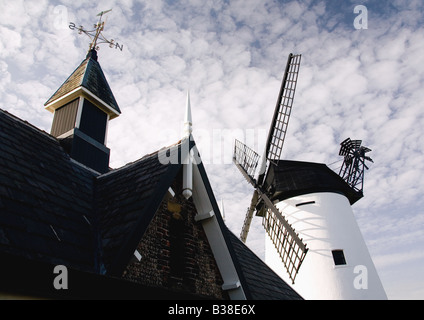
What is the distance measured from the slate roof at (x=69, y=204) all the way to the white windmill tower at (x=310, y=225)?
8.50m

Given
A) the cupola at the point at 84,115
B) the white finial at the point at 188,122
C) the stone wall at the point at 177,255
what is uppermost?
the cupola at the point at 84,115

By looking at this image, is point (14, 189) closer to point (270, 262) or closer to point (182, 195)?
point (182, 195)

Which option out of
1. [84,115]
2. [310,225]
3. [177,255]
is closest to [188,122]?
[177,255]

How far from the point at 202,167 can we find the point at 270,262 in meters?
13.9

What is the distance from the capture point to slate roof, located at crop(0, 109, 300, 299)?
3.92 m

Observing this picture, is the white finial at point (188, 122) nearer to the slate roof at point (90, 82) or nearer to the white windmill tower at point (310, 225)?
the slate roof at point (90, 82)

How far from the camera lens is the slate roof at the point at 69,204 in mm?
3918

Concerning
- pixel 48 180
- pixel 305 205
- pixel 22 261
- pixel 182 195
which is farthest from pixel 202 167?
pixel 305 205

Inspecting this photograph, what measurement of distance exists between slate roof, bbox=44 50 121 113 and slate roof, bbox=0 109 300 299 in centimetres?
262

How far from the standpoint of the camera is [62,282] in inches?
135
